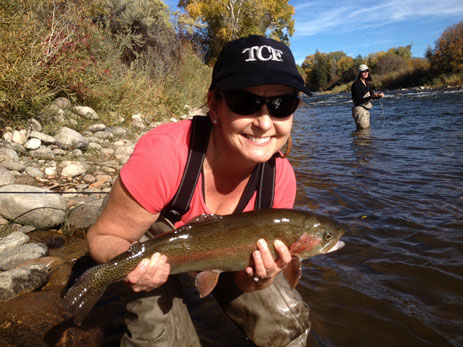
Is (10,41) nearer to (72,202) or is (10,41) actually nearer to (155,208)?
(72,202)

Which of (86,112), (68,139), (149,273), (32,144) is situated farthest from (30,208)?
(86,112)

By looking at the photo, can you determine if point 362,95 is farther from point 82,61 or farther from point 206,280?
point 206,280

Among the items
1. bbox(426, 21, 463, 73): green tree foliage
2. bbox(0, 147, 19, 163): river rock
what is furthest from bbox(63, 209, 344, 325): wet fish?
bbox(426, 21, 463, 73): green tree foliage

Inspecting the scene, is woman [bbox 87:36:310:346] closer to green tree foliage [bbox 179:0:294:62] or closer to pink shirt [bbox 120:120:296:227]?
pink shirt [bbox 120:120:296:227]

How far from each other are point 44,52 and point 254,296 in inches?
275

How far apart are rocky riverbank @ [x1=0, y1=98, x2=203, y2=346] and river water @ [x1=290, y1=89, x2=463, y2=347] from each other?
7.42 ft

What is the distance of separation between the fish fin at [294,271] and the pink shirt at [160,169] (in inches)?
28.6

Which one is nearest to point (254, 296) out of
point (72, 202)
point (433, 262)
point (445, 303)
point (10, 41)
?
point (445, 303)

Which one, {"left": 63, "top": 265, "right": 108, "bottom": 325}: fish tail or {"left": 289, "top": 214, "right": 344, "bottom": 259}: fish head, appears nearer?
{"left": 63, "top": 265, "right": 108, "bottom": 325}: fish tail

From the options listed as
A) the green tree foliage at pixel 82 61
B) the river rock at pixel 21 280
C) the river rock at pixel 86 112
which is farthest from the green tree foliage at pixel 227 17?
the river rock at pixel 21 280

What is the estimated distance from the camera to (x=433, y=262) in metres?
4.05

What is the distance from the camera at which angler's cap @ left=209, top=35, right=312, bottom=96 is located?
2.09m

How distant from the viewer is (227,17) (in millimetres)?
35562

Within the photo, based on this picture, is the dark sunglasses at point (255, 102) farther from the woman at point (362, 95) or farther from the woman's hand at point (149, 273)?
the woman at point (362, 95)
